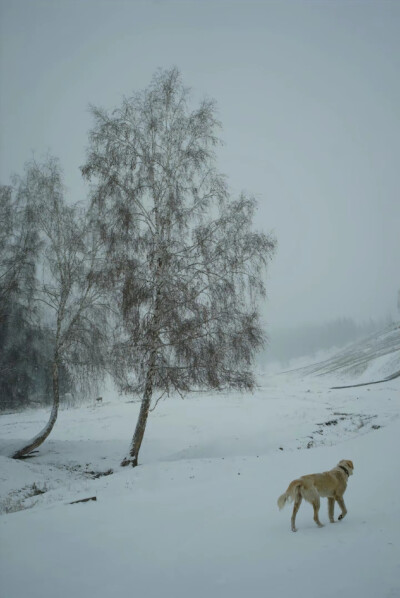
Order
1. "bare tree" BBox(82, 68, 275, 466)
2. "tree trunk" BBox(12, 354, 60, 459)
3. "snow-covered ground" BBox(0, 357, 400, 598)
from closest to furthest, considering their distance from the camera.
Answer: "snow-covered ground" BBox(0, 357, 400, 598), "bare tree" BBox(82, 68, 275, 466), "tree trunk" BBox(12, 354, 60, 459)

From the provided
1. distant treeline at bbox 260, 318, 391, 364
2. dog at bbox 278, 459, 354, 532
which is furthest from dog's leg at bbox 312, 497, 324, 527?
distant treeline at bbox 260, 318, 391, 364

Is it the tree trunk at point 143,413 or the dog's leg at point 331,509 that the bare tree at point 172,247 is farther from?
the dog's leg at point 331,509

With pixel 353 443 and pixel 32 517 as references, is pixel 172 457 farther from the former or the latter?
pixel 32 517

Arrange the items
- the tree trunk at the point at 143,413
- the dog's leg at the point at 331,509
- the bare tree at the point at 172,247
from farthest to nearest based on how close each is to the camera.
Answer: the tree trunk at the point at 143,413, the bare tree at the point at 172,247, the dog's leg at the point at 331,509

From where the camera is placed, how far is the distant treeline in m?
132

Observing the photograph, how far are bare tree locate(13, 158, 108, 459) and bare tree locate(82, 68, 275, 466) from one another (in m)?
2.29

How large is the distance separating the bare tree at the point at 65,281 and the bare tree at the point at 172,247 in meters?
2.29

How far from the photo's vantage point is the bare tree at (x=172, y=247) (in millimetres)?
9922

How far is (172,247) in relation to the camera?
1062cm

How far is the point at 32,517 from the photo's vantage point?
17.1ft

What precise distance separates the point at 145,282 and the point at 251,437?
9070 mm

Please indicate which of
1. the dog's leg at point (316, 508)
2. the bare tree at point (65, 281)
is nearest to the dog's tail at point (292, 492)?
the dog's leg at point (316, 508)

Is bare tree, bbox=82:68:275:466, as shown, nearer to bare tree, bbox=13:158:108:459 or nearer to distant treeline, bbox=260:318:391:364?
bare tree, bbox=13:158:108:459

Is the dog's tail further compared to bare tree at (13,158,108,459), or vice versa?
bare tree at (13,158,108,459)
